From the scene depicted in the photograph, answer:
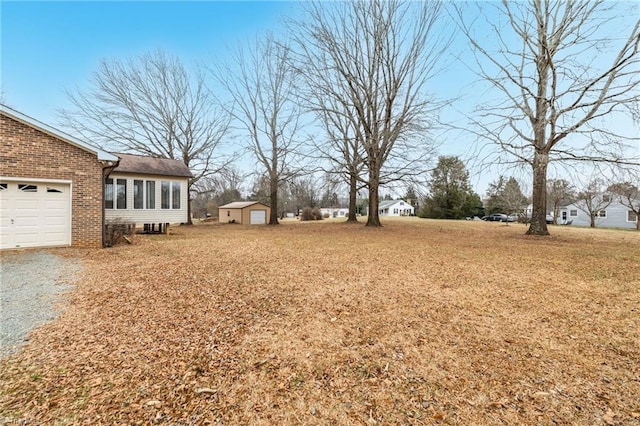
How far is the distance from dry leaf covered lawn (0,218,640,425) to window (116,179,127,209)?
34.1 feet

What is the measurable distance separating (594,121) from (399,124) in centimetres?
746

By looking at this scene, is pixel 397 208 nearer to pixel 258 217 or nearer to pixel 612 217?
pixel 612 217

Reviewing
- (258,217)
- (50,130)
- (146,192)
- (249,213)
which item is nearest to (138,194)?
(146,192)

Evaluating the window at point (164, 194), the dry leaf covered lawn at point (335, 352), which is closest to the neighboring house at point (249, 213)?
the window at point (164, 194)

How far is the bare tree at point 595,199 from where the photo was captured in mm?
28828

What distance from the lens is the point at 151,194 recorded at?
14906 mm

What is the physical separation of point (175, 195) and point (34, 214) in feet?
24.7

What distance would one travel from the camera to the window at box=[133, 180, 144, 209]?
14.4 meters

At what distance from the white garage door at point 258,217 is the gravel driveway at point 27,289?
58.4 ft

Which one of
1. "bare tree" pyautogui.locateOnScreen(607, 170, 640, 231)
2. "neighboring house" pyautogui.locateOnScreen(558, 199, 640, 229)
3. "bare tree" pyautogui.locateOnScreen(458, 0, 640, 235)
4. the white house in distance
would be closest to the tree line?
"bare tree" pyautogui.locateOnScreen(458, 0, 640, 235)

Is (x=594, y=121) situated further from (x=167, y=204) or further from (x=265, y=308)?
(x=167, y=204)

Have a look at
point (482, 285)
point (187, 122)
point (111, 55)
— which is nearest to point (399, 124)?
point (482, 285)

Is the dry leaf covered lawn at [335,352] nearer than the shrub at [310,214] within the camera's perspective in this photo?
Yes

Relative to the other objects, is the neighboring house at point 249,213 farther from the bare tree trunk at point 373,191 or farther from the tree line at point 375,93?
the bare tree trunk at point 373,191
